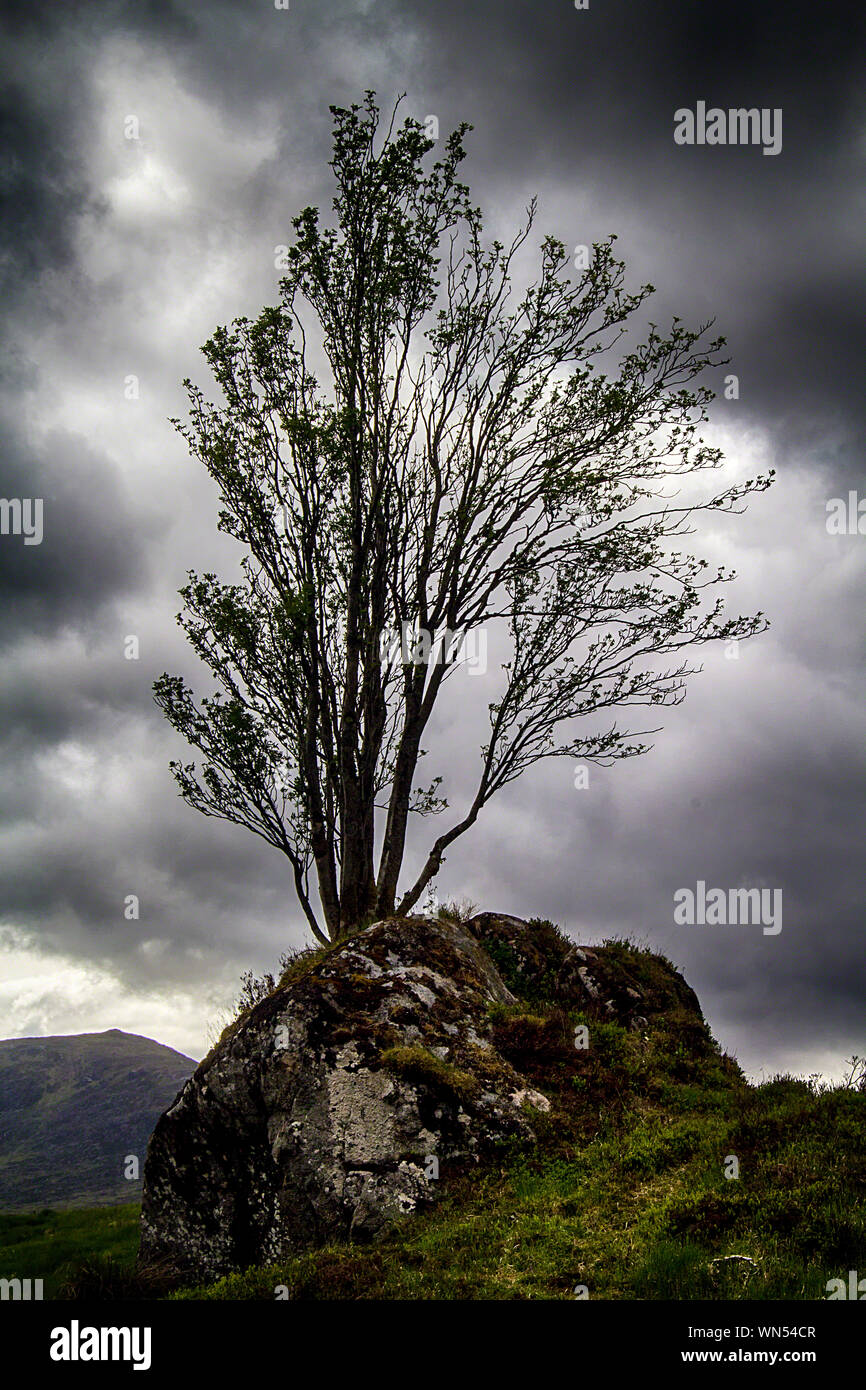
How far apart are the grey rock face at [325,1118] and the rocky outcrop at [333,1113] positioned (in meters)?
0.02

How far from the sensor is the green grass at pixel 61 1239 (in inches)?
761

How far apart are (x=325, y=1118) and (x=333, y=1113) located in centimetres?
13

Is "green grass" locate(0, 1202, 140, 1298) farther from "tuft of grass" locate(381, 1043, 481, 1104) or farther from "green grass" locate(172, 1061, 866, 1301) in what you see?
"green grass" locate(172, 1061, 866, 1301)

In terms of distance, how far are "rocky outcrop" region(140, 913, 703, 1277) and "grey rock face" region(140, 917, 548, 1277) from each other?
0.07 feet

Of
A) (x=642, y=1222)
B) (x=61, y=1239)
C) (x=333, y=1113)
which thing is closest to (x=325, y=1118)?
(x=333, y=1113)

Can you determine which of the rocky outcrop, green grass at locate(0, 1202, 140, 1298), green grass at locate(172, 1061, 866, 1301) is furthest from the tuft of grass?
green grass at locate(0, 1202, 140, 1298)

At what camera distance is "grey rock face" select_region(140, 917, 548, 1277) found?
11.8 metres

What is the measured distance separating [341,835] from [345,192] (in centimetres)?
1579

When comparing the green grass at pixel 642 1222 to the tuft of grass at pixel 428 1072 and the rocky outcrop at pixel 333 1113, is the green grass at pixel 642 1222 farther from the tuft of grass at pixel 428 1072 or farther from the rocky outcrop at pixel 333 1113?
the tuft of grass at pixel 428 1072

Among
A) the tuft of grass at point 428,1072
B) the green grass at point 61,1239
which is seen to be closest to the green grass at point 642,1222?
the tuft of grass at point 428,1072

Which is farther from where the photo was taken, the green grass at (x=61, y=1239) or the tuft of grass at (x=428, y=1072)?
the green grass at (x=61, y=1239)
